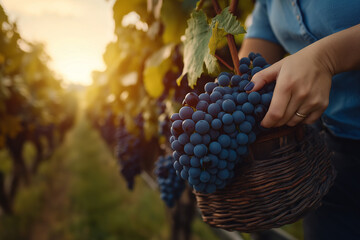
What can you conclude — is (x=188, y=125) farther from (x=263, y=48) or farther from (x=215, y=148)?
(x=263, y=48)

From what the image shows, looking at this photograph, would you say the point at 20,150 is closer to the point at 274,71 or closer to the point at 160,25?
the point at 160,25

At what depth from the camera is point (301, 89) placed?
596 mm

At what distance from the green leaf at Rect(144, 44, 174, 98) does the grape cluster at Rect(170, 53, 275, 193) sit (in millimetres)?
1001

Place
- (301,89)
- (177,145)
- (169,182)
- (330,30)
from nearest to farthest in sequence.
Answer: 1. (301,89)
2. (177,145)
3. (330,30)
4. (169,182)

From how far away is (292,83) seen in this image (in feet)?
1.97

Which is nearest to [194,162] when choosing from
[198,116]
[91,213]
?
[198,116]

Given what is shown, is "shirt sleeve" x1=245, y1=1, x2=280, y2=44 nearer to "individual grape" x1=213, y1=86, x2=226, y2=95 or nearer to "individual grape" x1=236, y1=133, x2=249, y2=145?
"individual grape" x1=213, y1=86, x2=226, y2=95

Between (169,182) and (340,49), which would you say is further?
(169,182)

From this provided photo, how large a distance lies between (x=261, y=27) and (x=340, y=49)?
0.63 metres

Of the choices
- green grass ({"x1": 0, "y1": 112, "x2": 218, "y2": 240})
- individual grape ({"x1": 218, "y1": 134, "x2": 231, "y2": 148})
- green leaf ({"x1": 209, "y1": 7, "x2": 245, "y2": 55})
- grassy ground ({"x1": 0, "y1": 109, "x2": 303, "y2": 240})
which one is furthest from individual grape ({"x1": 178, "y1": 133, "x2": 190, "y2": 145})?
grassy ground ({"x1": 0, "y1": 109, "x2": 303, "y2": 240})

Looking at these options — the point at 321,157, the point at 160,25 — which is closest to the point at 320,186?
the point at 321,157

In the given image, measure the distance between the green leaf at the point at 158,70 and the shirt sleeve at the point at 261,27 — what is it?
24.1 inches

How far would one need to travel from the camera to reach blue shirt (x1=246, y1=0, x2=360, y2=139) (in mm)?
753

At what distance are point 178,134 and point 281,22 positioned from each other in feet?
2.32
